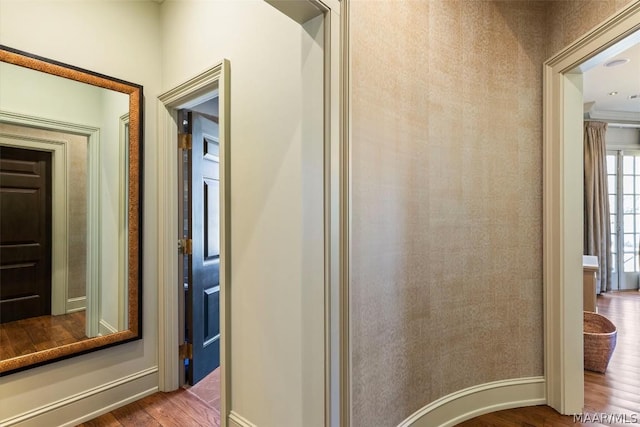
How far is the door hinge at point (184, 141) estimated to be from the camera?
7.76 feet

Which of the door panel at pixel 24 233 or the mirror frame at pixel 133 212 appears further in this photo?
the mirror frame at pixel 133 212

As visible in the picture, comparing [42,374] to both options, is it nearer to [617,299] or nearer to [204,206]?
[204,206]

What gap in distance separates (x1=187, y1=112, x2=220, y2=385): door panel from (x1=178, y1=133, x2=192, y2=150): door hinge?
0.03 m

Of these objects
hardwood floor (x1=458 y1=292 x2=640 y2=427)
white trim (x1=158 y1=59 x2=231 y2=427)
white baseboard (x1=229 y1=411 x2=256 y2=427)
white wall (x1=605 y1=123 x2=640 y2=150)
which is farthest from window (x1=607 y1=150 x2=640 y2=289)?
white trim (x1=158 y1=59 x2=231 y2=427)

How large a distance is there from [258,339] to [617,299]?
5.60m

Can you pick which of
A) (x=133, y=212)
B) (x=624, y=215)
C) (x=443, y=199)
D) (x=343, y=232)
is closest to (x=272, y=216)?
(x=343, y=232)

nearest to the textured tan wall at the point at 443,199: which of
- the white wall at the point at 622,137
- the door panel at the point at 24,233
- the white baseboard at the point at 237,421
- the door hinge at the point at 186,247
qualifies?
the white baseboard at the point at 237,421

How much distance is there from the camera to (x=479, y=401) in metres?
2.01

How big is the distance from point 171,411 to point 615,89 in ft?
19.5

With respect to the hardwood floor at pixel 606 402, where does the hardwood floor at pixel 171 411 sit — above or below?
below

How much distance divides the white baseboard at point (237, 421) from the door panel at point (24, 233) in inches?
47.3

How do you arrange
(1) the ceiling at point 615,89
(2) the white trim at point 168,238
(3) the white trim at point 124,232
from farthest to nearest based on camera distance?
(1) the ceiling at point 615,89 < (2) the white trim at point 168,238 < (3) the white trim at point 124,232

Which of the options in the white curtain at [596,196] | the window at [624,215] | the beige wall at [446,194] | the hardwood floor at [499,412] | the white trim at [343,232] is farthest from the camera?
the window at [624,215]

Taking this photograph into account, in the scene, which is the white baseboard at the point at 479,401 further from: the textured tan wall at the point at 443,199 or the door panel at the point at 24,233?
the door panel at the point at 24,233
